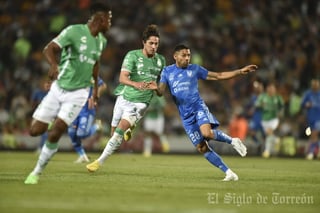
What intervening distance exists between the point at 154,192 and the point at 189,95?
390 cm

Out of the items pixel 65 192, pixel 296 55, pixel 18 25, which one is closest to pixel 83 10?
pixel 18 25

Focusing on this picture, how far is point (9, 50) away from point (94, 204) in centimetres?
2259

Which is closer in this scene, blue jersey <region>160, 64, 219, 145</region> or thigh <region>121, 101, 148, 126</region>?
blue jersey <region>160, 64, 219, 145</region>

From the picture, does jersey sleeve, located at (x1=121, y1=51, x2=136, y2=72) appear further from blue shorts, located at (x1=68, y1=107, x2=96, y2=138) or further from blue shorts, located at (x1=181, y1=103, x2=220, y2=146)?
blue shorts, located at (x1=68, y1=107, x2=96, y2=138)

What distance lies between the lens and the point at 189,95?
50.1ft

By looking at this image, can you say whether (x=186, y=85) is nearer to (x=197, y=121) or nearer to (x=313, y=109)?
(x=197, y=121)

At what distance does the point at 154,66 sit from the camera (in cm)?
1634

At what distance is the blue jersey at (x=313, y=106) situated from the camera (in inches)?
1067

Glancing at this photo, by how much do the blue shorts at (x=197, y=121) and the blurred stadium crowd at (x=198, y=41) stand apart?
14.4m

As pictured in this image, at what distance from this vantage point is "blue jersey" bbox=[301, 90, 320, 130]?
27.1 metres

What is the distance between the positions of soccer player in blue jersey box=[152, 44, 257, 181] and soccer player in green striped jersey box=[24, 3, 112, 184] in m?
2.95

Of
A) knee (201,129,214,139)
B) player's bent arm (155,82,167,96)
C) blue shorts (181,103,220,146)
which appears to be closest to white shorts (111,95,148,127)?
player's bent arm (155,82,167,96)

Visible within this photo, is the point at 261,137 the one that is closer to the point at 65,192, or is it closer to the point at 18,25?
the point at 18,25

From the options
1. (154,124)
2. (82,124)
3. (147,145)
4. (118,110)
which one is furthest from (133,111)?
(154,124)
